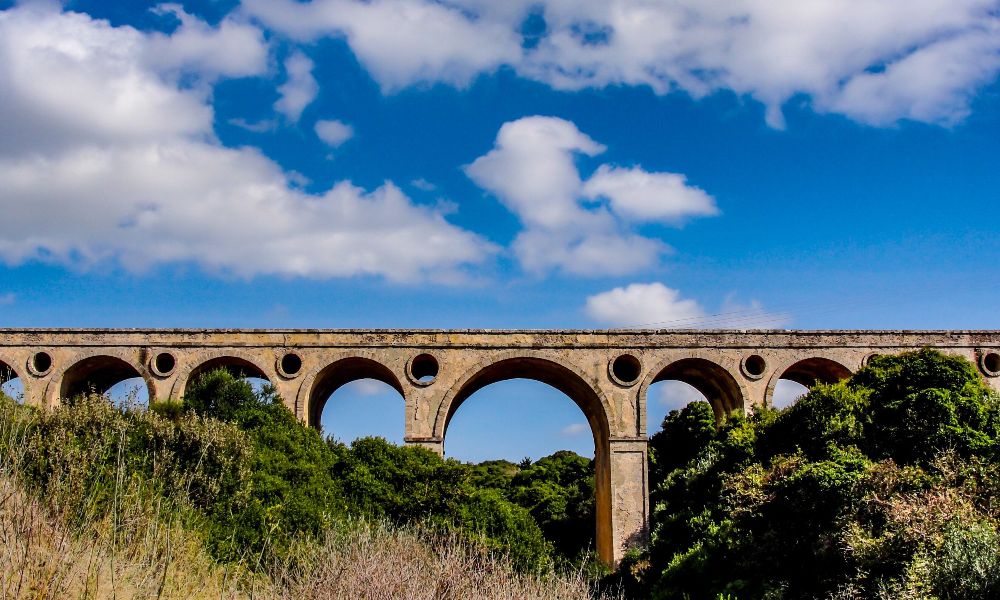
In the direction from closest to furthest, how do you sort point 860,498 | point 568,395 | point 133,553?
point 133,553
point 860,498
point 568,395

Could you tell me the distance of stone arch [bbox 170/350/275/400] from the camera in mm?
25828

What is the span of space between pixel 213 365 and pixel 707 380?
52.6 feet

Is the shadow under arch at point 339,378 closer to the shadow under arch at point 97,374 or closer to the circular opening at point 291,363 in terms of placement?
the circular opening at point 291,363

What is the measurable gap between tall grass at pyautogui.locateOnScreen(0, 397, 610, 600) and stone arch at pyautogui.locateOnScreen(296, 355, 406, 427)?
8.98 meters

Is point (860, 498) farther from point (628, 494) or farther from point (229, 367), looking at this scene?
point (229, 367)

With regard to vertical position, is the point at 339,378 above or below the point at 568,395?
above

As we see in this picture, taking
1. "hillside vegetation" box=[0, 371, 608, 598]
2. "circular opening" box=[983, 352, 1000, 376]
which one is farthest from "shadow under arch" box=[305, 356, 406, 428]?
"circular opening" box=[983, 352, 1000, 376]

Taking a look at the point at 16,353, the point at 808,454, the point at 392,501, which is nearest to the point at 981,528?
the point at 808,454

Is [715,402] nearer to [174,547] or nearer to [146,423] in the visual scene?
[146,423]

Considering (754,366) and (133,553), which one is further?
(754,366)

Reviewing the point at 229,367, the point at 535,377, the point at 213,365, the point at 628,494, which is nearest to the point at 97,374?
the point at 213,365

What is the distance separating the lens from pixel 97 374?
91.6 feet

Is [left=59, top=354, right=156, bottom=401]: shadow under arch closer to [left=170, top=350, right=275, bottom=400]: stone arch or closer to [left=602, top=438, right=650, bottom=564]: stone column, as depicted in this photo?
[left=170, top=350, right=275, bottom=400]: stone arch

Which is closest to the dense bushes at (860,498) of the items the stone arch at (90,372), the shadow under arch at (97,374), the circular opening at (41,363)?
the stone arch at (90,372)
